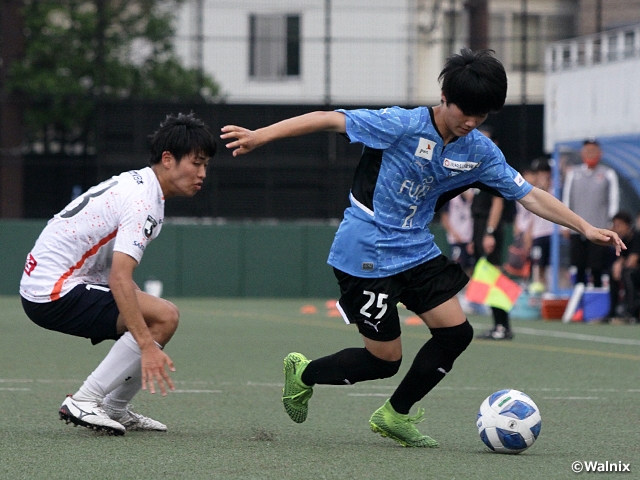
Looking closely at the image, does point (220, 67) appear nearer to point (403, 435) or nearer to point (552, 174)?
point (552, 174)

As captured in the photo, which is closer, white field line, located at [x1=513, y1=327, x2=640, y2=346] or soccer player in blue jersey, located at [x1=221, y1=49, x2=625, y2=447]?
soccer player in blue jersey, located at [x1=221, y1=49, x2=625, y2=447]

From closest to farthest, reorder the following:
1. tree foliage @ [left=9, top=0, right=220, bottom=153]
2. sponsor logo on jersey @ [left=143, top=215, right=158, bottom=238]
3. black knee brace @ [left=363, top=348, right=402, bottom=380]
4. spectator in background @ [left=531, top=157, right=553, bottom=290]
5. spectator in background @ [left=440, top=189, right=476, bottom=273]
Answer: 1. sponsor logo on jersey @ [left=143, top=215, right=158, bottom=238]
2. black knee brace @ [left=363, top=348, right=402, bottom=380]
3. spectator in background @ [left=440, top=189, right=476, bottom=273]
4. spectator in background @ [left=531, top=157, right=553, bottom=290]
5. tree foliage @ [left=9, top=0, right=220, bottom=153]

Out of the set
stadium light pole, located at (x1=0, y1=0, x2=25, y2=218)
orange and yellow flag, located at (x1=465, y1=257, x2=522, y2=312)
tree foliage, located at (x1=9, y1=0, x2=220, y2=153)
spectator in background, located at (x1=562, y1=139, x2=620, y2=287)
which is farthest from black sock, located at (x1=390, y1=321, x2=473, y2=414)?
stadium light pole, located at (x1=0, y1=0, x2=25, y2=218)

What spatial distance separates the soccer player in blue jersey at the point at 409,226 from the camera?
18.7 feet

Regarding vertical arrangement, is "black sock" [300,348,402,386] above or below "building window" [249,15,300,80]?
below

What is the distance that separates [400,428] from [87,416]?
1431 millimetres

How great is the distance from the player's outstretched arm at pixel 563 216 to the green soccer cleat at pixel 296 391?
1.33 metres

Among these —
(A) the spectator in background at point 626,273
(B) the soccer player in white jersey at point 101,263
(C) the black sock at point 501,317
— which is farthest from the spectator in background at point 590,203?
(B) the soccer player in white jersey at point 101,263

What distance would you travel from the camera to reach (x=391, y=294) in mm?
5820

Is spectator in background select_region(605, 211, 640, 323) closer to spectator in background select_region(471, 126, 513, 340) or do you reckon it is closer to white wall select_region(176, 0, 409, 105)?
spectator in background select_region(471, 126, 513, 340)

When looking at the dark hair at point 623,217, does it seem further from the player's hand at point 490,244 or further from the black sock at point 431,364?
the black sock at point 431,364

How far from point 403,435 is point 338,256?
876 mm

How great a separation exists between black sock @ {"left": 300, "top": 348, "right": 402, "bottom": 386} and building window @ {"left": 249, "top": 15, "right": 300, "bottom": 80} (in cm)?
1646

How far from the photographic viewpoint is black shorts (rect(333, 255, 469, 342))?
581cm
